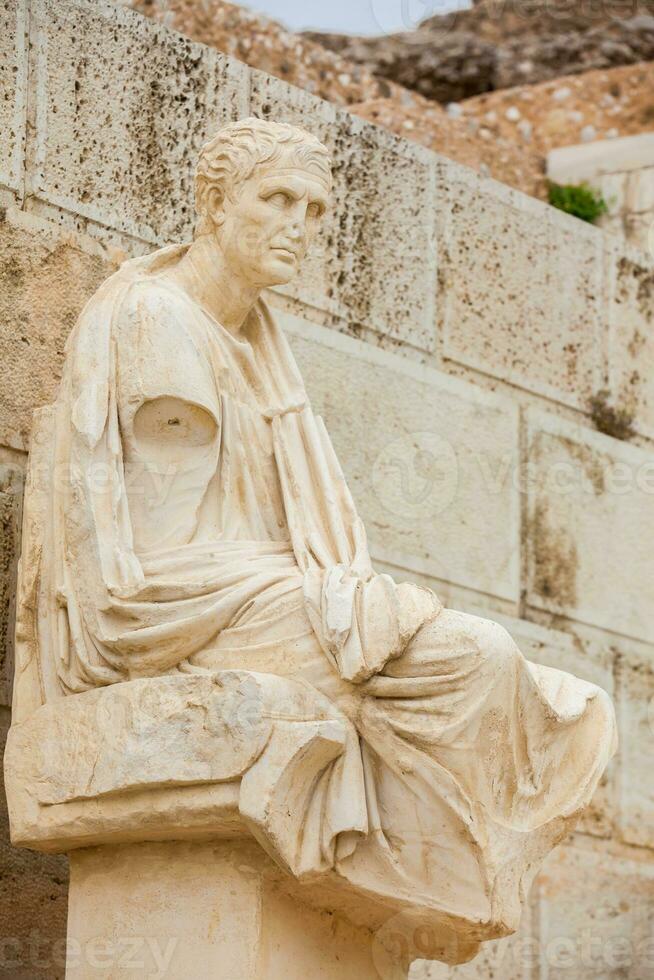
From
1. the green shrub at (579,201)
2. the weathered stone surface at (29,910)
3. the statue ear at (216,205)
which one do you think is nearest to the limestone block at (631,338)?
the green shrub at (579,201)

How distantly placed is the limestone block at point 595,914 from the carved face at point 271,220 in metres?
2.55

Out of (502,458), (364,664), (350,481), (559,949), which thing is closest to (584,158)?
(502,458)

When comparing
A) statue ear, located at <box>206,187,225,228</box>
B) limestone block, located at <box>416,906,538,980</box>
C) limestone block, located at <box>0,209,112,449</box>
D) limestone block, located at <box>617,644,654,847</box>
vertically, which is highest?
statue ear, located at <box>206,187,225,228</box>

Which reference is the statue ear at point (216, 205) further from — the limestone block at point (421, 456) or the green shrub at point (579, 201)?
the green shrub at point (579, 201)

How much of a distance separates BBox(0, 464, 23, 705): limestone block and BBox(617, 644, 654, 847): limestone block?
8.01ft

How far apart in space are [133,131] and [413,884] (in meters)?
2.57

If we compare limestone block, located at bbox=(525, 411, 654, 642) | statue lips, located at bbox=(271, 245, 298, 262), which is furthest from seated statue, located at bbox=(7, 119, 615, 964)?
limestone block, located at bbox=(525, 411, 654, 642)

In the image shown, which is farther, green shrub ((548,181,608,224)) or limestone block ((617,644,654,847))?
green shrub ((548,181,608,224))

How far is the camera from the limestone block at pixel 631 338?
345 inches

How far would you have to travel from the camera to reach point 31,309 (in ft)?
22.7

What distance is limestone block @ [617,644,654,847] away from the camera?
8297 mm

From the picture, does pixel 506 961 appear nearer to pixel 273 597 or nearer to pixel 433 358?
pixel 433 358

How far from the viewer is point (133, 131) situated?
24.1ft

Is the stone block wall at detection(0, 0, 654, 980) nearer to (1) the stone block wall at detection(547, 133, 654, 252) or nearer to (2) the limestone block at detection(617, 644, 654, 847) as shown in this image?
(2) the limestone block at detection(617, 644, 654, 847)
